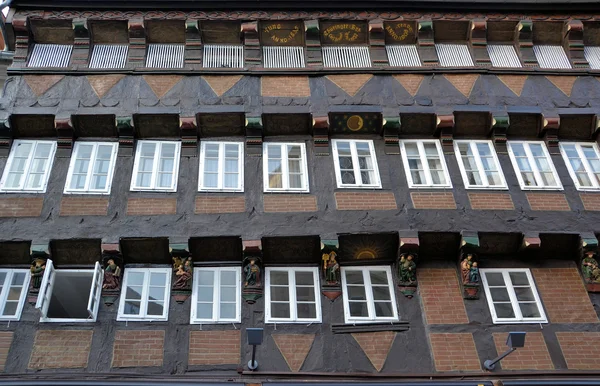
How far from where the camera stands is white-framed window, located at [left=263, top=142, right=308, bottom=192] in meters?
12.1

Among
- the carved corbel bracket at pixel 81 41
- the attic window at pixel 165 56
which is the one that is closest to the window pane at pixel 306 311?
the attic window at pixel 165 56

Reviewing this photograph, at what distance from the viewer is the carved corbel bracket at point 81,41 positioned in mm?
13953

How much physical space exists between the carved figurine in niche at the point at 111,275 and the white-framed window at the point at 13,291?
1.30 metres

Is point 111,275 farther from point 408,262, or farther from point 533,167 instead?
point 533,167

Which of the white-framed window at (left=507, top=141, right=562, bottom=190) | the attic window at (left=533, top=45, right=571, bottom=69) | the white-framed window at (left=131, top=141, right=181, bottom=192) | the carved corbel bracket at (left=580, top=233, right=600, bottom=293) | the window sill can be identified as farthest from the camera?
the attic window at (left=533, top=45, right=571, bottom=69)

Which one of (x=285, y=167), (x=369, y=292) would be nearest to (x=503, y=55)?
(x=285, y=167)

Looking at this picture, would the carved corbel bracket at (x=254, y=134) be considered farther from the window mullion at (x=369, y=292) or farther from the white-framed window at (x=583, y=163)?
the white-framed window at (x=583, y=163)

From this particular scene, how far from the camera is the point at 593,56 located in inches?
583

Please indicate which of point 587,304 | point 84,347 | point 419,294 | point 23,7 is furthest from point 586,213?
point 23,7

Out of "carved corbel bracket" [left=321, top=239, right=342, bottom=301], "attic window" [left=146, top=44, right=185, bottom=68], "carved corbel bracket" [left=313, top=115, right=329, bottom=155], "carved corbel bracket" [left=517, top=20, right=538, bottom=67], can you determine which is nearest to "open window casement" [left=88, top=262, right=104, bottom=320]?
"carved corbel bracket" [left=321, top=239, right=342, bottom=301]

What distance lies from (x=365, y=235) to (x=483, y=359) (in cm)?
276

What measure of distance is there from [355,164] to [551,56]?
567 centimetres

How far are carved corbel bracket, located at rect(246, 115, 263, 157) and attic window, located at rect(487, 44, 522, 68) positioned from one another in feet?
18.1

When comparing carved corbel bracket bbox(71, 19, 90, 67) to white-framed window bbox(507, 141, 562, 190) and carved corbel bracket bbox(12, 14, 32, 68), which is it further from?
white-framed window bbox(507, 141, 562, 190)
